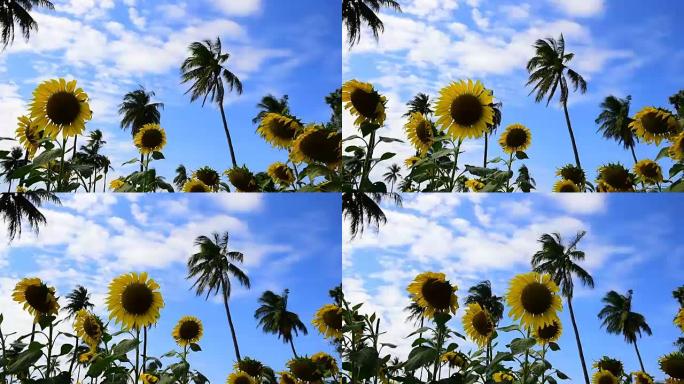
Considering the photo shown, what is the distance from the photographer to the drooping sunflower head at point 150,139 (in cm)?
214

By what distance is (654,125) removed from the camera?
6.98 ft

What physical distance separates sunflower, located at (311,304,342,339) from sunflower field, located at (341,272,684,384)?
0.06 metres

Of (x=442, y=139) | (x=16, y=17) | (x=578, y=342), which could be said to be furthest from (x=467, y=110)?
(x=16, y=17)

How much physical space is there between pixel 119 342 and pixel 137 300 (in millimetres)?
134

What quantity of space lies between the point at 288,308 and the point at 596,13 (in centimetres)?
148

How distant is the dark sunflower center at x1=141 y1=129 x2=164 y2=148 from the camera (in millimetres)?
2137

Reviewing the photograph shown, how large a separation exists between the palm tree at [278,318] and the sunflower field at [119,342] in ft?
0.22

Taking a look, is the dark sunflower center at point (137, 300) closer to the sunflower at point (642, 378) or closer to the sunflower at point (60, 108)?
the sunflower at point (60, 108)

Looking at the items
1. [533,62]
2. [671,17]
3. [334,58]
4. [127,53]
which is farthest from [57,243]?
[671,17]

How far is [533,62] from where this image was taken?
2.16 meters

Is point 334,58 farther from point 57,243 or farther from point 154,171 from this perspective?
point 57,243

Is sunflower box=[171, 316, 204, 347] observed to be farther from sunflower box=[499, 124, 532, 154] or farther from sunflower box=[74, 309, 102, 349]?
sunflower box=[499, 124, 532, 154]

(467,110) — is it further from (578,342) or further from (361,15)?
(578,342)

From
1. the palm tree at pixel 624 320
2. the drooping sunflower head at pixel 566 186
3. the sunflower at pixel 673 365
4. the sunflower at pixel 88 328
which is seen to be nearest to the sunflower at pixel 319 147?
the drooping sunflower head at pixel 566 186
